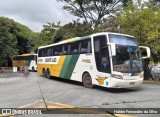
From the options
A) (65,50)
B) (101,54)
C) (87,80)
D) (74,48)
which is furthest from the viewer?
(65,50)

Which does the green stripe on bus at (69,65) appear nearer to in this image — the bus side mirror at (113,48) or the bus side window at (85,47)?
the bus side window at (85,47)

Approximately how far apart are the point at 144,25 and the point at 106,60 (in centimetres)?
758

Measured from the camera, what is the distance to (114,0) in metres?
37.1

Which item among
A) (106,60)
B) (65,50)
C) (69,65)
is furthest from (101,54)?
(65,50)

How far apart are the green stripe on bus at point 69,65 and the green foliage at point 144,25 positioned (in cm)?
574

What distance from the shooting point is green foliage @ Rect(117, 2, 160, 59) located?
1970 cm

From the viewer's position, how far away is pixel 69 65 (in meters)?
18.2

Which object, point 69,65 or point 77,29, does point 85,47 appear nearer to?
point 69,65

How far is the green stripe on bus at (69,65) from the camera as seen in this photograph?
57.2 ft

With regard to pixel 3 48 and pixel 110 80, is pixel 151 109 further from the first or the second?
pixel 3 48

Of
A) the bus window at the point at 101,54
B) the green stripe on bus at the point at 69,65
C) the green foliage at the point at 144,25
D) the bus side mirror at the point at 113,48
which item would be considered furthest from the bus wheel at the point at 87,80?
the green foliage at the point at 144,25

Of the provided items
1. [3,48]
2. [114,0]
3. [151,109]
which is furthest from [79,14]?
[151,109]

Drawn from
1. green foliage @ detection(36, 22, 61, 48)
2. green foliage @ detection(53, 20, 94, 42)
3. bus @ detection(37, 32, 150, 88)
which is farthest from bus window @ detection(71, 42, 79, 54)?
green foliage @ detection(36, 22, 61, 48)

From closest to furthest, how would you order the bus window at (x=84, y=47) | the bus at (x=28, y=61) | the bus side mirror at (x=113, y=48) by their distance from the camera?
1. the bus side mirror at (x=113, y=48)
2. the bus window at (x=84, y=47)
3. the bus at (x=28, y=61)
